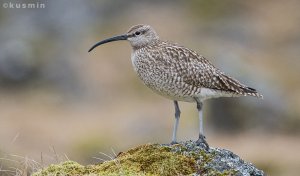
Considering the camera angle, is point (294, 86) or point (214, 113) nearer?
point (214, 113)

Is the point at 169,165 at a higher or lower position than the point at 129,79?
higher

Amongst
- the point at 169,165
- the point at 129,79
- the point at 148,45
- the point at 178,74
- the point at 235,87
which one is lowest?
the point at 129,79

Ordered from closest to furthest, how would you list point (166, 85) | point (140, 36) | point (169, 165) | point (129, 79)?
point (169, 165), point (166, 85), point (140, 36), point (129, 79)

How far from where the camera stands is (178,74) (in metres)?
14.3

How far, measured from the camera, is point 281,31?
49.9 m

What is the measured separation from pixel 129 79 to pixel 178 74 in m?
27.4

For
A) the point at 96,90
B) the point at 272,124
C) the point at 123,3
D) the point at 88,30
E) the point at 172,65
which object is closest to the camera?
the point at 172,65

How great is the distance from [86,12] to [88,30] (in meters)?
2.17

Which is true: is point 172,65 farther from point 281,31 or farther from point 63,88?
point 281,31

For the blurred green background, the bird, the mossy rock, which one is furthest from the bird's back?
the blurred green background

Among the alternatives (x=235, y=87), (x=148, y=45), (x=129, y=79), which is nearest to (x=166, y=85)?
(x=148, y=45)

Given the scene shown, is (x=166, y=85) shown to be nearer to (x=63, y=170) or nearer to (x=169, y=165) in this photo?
(x=169, y=165)

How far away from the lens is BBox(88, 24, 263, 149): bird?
14.2 meters

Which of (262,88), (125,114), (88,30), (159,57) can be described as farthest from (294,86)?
(159,57)
